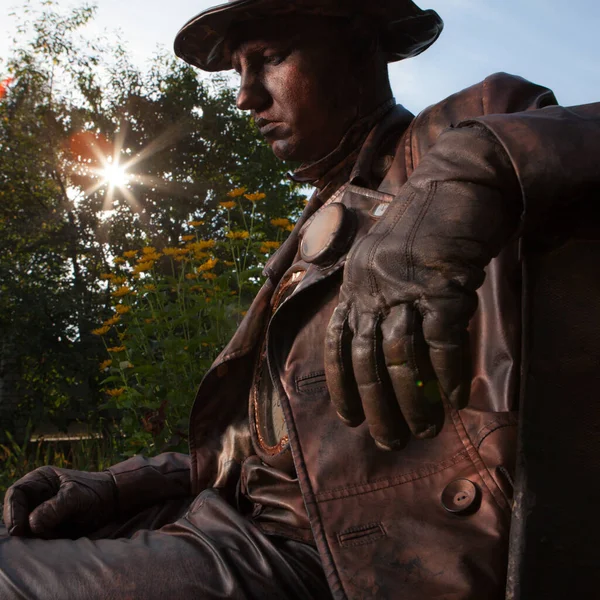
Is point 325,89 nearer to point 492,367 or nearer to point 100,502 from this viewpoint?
point 492,367

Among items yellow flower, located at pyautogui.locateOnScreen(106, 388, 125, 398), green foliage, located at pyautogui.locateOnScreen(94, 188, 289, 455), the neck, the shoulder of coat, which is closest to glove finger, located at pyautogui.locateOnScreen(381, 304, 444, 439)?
the shoulder of coat

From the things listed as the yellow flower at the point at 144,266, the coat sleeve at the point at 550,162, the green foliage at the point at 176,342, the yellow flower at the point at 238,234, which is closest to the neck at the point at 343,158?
the coat sleeve at the point at 550,162

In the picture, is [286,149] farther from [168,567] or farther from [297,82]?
[168,567]

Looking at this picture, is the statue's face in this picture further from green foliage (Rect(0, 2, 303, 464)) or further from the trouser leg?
green foliage (Rect(0, 2, 303, 464))

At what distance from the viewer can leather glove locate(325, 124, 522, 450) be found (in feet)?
3.91

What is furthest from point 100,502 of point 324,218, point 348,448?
point 324,218

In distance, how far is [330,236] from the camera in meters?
1.86

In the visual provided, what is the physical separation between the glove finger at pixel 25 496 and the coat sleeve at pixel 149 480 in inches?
7.5

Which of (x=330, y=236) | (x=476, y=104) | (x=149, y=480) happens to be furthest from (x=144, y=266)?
(x=476, y=104)

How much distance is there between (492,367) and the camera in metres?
1.63

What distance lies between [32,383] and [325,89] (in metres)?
9.09

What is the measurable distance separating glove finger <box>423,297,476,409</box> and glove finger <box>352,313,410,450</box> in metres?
0.08

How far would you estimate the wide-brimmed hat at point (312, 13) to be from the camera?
2141 millimetres

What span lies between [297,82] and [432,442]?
102 cm
